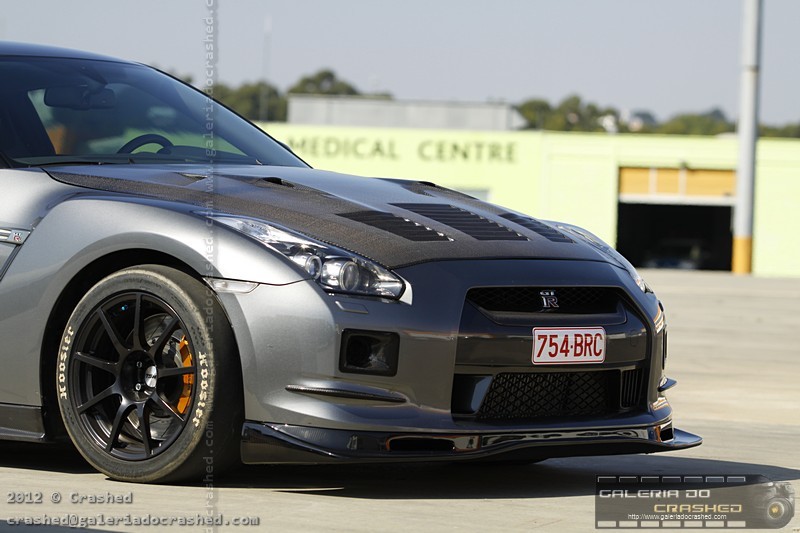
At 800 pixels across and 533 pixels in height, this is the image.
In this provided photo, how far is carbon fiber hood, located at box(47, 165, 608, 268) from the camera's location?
4.65 m

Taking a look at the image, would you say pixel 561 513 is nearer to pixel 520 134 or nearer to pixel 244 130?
pixel 244 130

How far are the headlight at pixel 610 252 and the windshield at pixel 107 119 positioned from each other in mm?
1396

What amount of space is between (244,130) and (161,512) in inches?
103

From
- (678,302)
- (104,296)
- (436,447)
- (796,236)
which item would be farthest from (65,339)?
(796,236)

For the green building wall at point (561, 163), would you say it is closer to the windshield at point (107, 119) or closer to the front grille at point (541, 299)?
the windshield at point (107, 119)

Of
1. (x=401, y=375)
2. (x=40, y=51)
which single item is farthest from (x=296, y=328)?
(x=40, y=51)

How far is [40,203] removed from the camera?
16.3 ft

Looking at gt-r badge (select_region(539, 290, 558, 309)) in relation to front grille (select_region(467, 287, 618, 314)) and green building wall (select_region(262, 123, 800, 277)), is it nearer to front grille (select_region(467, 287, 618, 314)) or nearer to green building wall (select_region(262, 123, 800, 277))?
front grille (select_region(467, 287, 618, 314))

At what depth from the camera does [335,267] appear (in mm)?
4457

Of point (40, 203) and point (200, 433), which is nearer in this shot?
point (200, 433)

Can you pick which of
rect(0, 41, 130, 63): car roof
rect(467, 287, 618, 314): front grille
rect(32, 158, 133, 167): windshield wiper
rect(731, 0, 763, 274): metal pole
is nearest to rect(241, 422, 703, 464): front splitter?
rect(467, 287, 618, 314): front grille

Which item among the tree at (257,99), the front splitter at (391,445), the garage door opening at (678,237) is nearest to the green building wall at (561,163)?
the garage door opening at (678,237)

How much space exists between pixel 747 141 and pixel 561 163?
16.7 metres

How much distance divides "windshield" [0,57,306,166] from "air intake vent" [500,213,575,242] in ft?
4.15
